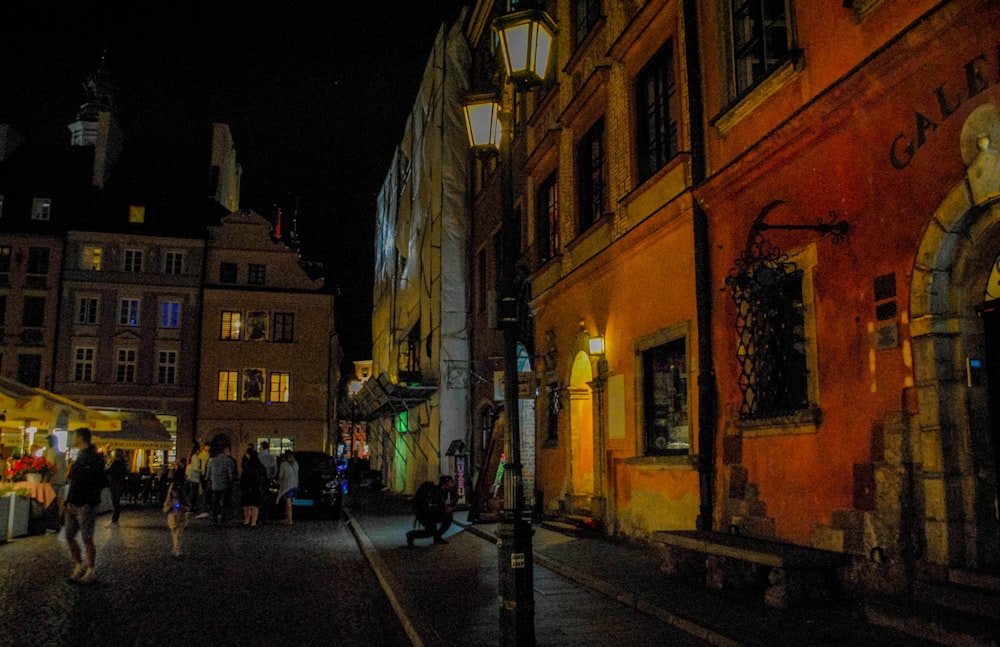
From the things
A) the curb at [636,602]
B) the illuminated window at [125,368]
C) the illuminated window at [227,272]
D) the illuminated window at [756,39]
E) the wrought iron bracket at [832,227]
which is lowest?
the curb at [636,602]

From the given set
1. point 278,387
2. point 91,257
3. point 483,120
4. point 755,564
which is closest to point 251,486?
point 755,564

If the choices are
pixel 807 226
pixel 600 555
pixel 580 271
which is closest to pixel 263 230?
pixel 580 271

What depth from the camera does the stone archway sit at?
6285mm

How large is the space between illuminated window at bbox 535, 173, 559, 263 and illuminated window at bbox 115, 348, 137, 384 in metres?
30.4

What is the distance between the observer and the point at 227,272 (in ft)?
140

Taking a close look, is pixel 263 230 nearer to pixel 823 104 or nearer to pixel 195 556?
pixel 195 556

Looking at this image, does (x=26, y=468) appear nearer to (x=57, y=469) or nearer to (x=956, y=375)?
(x=57, y=469)

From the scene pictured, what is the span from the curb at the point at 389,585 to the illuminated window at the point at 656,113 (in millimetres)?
7011

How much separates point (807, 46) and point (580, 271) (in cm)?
681

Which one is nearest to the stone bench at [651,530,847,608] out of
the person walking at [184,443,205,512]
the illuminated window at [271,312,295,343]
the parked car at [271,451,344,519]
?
the parked car at [271,451,344,519]

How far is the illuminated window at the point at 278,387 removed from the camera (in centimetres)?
4162

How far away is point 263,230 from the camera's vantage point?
43688 mm

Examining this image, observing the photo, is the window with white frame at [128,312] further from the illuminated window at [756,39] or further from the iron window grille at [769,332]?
the iron window grille at [769,332]

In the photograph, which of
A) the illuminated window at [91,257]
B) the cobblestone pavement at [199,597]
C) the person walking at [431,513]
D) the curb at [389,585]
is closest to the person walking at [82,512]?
the cobblestone pavement at [199,597]
